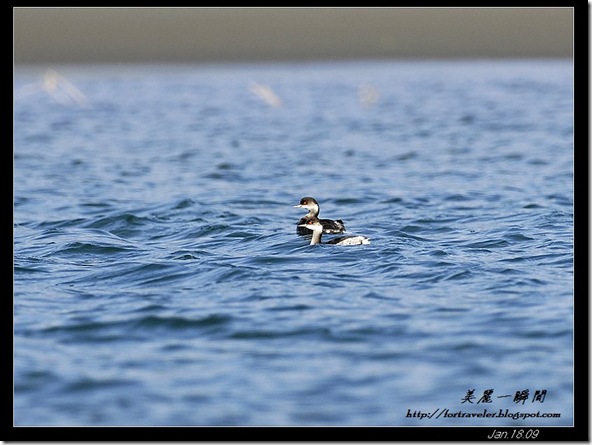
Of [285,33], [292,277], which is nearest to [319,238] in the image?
[292,277]

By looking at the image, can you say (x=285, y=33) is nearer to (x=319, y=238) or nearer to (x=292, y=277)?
(x=319, y=238)

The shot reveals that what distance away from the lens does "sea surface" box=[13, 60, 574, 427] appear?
8117 mm

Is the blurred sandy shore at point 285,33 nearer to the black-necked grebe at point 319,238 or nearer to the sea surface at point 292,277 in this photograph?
the sea surface at point 292,277

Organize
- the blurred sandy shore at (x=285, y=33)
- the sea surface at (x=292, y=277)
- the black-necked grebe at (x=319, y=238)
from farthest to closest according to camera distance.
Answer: the blurred sandy shore at (x=285, y=33) < the black-necked grebe at (x=319, y=238) < the sea surface at (x=292, y=277)

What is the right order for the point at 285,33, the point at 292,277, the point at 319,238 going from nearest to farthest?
the point at 292,277
the point at 319,238
the point at 285,33

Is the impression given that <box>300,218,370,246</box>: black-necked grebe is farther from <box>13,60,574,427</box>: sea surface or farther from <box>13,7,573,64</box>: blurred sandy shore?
<box>13,7,573,64</box>: blurred sandy shore

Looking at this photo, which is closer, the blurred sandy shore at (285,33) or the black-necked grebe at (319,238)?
the black-necked grebe at (319,238)

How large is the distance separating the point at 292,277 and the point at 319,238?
6.45 feet

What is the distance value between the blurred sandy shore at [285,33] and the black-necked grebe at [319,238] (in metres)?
26.1

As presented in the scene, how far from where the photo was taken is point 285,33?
43281 millimetres

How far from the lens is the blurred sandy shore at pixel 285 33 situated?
39.9 m

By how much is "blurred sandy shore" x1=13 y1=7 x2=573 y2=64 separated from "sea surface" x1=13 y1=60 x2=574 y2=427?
1366 cm

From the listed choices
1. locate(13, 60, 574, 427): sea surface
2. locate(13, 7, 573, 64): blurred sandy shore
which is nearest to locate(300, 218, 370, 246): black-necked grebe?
locate(13, 60, 574, 427): sea surface

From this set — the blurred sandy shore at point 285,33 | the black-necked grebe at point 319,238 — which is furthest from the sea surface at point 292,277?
the blurred sandy shore at point 285,33
